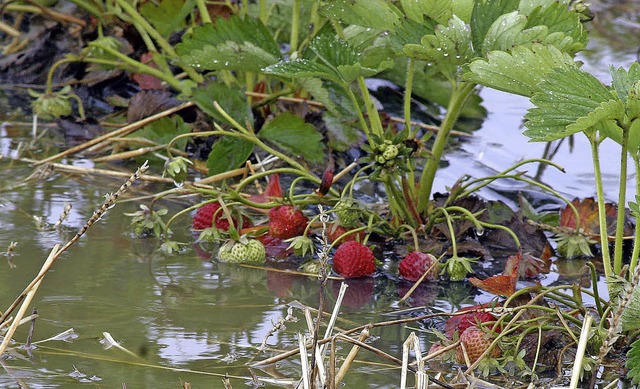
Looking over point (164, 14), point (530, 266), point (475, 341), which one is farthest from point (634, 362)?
point (164, 14)

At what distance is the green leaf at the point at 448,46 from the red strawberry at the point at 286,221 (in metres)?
0.41

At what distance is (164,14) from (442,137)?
1.20 m

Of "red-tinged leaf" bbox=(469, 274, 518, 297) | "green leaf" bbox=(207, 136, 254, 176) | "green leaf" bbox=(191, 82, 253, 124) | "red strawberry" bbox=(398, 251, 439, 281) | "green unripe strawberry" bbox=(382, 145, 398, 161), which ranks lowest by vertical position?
"red strawberry" bbox=(398, 251, 439, 281)

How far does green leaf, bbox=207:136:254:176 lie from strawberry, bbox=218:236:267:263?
0.38 metres

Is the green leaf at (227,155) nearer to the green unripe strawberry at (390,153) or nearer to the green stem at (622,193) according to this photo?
the green unripe strawberry at (390,153)

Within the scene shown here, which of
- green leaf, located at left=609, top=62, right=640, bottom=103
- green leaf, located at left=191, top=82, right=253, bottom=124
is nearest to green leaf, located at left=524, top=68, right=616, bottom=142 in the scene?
green leaf, located at left=609, top=62, right=640, bottom=103

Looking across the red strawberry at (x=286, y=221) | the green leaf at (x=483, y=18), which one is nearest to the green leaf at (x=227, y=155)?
the red strawberry at (x=286, y=221)

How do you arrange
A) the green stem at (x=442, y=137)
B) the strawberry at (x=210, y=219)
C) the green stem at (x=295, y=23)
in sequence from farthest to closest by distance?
the green stem at (x=295, y=23), the strawberry at (x=210, y=219), the green stem at (x=442, y=137)

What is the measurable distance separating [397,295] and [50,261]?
67cm

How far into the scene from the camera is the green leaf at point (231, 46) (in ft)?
6.75

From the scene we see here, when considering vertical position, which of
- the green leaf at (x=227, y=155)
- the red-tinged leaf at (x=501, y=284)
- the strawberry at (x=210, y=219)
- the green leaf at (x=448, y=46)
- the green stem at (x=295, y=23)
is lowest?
the red-tinged leaf at (x=501, y=284)

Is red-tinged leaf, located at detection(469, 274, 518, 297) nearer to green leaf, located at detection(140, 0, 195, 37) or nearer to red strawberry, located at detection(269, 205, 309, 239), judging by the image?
red strawberry, located at detection(269, 205, 309, 239)

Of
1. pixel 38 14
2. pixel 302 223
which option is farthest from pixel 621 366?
pixel 38 14

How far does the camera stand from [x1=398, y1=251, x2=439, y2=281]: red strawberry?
1.70m
